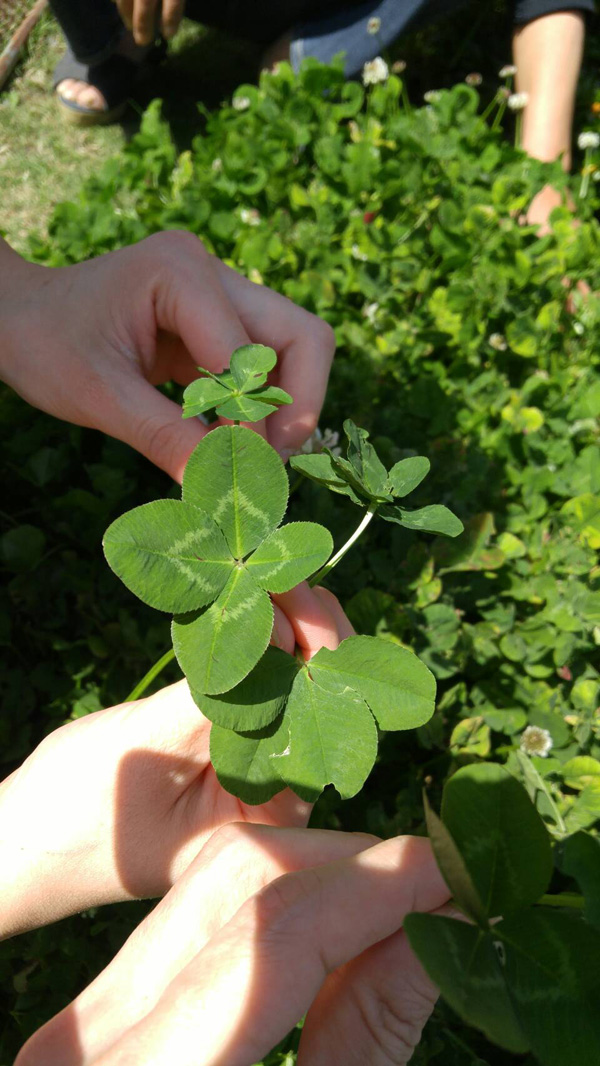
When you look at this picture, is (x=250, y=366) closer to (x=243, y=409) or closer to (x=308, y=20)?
(x=243, y=409)

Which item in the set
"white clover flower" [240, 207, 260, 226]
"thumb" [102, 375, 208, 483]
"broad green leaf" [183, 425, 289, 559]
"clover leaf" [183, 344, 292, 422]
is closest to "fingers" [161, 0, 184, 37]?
"white clover flower" [240, 207, 260, 226]

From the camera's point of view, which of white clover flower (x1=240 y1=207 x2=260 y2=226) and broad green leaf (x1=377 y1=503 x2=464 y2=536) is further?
white clover flower (x1=240 y1=207 x2=260 y2=226)

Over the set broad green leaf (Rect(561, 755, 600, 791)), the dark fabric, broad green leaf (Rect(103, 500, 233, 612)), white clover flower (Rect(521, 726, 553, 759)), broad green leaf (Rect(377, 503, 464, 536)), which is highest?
broad green leaf (Rect(103, 500, 233, 612))

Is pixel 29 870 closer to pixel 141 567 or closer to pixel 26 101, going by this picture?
pixel 141 567

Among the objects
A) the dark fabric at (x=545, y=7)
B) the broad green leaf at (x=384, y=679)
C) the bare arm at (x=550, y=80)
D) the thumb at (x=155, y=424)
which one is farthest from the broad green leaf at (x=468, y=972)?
the dark fabric at (x=545, y=7)

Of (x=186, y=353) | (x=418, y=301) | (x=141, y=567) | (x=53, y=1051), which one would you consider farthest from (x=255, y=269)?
(x=53, y=1051)

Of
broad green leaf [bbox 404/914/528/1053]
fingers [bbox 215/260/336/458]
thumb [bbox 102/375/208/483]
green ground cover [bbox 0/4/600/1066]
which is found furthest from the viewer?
green ground cover [bbox 0/4/600/1066]

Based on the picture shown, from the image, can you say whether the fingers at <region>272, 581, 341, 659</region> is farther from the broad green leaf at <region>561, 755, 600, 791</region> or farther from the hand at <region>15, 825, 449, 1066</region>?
the broad green leaf at <region>561, 755, 600, 791</region>

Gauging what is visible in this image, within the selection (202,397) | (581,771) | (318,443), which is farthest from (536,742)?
(202,397)
